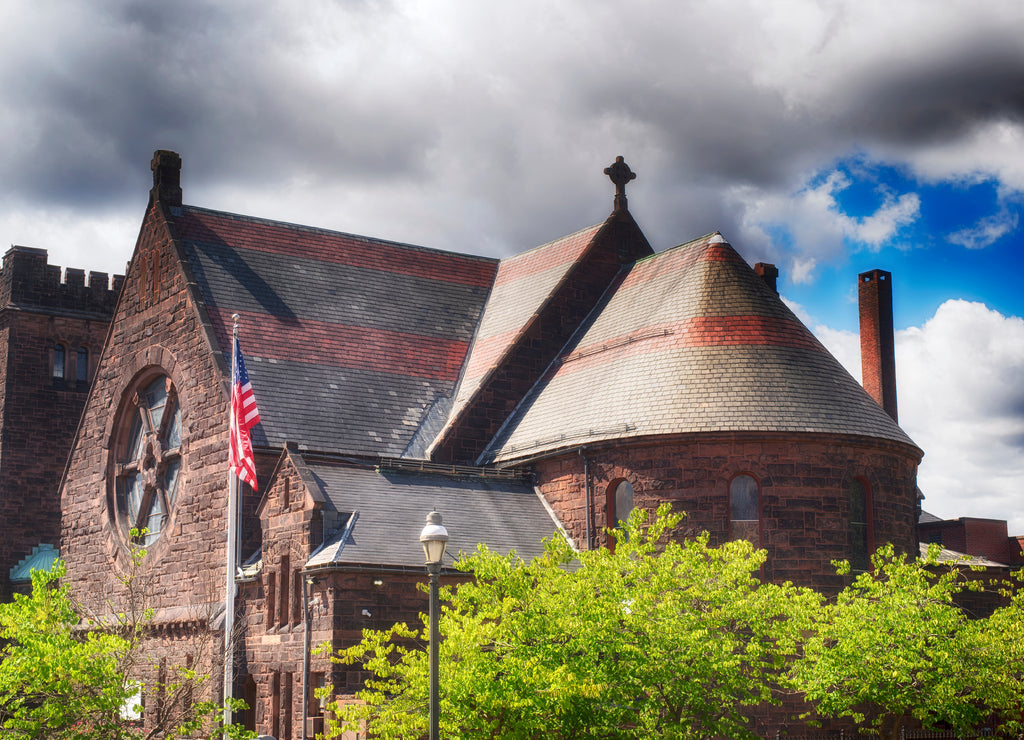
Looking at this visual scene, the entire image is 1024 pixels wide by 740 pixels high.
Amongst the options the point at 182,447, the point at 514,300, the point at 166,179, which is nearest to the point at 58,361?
the point at 166,179

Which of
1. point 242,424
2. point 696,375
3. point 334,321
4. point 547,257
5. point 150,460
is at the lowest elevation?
point 242,424

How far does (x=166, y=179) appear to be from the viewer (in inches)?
1522

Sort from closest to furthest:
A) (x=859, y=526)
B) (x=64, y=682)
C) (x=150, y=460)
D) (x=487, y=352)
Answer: (x=64, y=682) < (x=859, y=526) < (x=150, y=460) < (x=487, y=352)

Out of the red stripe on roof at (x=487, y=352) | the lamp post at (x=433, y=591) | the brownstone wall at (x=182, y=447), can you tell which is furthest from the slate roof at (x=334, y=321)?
the lamp post at (x=433, y=591)

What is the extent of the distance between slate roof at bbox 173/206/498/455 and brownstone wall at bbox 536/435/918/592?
787 cm

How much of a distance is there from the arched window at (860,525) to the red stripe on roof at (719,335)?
4041 mm

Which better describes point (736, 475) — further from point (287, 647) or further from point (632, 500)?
point (287, 647)

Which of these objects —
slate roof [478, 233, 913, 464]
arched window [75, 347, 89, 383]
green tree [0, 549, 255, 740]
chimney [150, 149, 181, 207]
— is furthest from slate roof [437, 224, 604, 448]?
arched window [75, 347, 89, 383]

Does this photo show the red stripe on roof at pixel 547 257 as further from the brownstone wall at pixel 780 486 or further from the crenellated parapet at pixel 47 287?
the crenellated parapet at pixel 47 287

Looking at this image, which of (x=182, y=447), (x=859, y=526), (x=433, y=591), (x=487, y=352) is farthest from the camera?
(x=487, y=352)

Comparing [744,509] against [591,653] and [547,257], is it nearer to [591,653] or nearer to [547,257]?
[591,653]

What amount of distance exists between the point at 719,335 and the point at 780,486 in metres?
4.47

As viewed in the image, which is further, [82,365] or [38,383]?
[82,365]

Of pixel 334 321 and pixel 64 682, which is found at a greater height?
pixel 334 321
